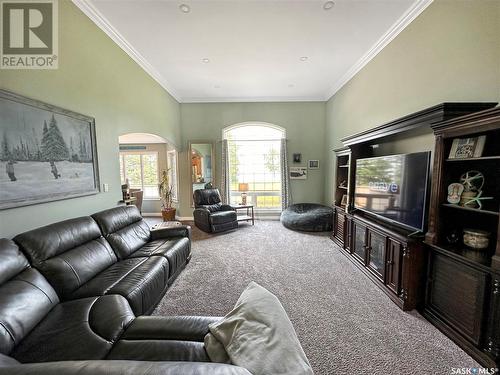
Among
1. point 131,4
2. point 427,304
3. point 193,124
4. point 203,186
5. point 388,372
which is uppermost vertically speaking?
point 131,4

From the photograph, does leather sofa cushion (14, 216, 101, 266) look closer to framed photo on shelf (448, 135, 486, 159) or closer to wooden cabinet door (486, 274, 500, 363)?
wooden cabinet door (486, 274, 500, 363)

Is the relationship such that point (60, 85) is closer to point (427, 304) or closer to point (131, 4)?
point (131, 4)

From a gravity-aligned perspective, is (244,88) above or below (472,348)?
above

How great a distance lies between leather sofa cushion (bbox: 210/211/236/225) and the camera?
4551mm

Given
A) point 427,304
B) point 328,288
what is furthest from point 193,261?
point 427,304

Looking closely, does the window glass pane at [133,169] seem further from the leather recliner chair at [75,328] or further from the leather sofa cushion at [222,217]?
the leather recliner chair at [75,328]

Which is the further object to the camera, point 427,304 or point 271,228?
point 271,228

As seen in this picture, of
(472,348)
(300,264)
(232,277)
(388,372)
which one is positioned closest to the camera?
(388,372)

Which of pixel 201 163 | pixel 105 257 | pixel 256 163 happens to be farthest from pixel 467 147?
pixel 201 163

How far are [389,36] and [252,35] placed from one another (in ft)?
6.39

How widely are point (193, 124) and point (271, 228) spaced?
3.60m

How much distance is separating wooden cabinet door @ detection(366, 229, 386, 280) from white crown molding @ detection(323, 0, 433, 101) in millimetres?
2697

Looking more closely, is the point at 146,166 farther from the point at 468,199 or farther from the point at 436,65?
the point at 468,199

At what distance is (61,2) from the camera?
2203mm
